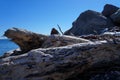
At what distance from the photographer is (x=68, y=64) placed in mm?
6422

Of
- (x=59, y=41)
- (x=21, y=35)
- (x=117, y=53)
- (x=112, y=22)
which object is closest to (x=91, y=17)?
(x=112, y=22)

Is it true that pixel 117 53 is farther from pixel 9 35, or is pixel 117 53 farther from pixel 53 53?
pixel 9 35

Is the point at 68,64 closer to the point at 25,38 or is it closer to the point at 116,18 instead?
the point at 25,38

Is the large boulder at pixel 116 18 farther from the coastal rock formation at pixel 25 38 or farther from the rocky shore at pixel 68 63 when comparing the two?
the rocky shore at pixel 68 63

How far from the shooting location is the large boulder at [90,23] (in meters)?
22.0

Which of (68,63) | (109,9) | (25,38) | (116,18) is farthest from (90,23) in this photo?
(68,63)

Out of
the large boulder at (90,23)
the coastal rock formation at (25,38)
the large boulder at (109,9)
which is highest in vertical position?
the large boulder at (109,9)

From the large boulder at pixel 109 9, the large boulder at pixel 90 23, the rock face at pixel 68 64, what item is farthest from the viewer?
the large boulder at pixel 109 9

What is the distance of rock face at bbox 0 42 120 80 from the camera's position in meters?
6.30

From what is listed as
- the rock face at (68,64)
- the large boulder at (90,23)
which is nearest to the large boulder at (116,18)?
the large boulder at (90,23)

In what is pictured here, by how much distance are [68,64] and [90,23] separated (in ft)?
55.1

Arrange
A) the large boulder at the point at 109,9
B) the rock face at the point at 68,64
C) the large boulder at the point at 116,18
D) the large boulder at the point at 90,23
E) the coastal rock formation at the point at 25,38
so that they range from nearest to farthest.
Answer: the rock face at the point at 68,64 → the coastal rock formation at the point at 25,38 → the large boulder at the point at 116,18 → the large boulder at the point at 90,23 → the large boulder at the point at 109,9

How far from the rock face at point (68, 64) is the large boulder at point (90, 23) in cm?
1456

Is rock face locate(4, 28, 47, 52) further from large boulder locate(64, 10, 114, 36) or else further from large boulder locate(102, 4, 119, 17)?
large boulder locate(102, 4, 119, 17)
